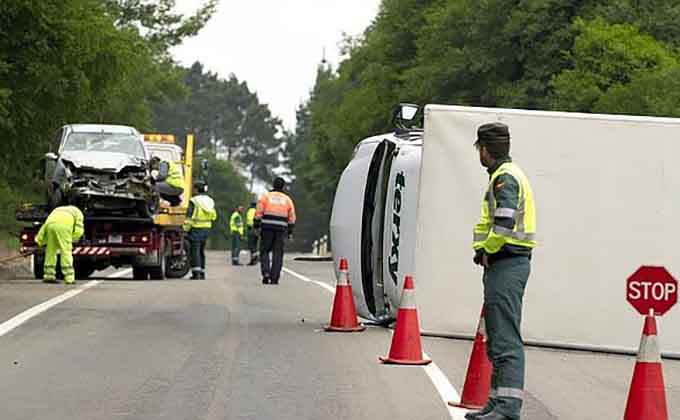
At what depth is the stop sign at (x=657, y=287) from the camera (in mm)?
13453

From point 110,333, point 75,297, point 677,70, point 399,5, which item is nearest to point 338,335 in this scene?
point 110,333

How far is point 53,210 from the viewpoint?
2375 cm

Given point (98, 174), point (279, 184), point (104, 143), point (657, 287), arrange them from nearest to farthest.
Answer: point (657, 287), point (279, 184), point (98, 174), point (104, 143)

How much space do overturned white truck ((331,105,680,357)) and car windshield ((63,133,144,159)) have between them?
41.5ft

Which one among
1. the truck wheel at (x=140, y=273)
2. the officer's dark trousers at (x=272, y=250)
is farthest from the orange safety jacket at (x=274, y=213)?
the truck wheel at (x=140, y=273)

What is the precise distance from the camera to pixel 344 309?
1470 centimetres

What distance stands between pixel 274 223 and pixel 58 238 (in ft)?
12.0

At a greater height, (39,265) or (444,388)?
(444,388)

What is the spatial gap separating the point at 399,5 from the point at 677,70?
24812mm

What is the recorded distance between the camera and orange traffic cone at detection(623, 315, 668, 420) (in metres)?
8.77

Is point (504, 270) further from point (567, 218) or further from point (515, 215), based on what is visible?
point (567, 218)

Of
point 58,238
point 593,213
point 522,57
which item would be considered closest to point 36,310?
point 58,238

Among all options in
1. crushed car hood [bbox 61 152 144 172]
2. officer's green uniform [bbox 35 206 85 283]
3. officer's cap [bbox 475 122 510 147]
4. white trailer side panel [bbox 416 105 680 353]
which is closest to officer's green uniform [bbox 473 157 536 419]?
officer's cap [bbox 475 122 510 147]

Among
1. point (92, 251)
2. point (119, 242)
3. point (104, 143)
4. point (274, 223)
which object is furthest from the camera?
point (104, 143)
